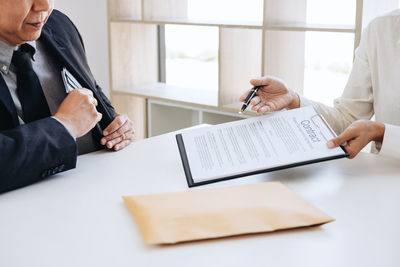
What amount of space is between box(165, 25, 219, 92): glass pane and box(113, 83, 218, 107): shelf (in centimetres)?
18

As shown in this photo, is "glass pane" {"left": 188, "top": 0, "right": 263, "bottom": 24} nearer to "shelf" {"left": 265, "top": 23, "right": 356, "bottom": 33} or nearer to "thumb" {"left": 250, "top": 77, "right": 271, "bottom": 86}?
"shelf" {"left": 265, "top": 23, "right": 356, "bottom": 33}

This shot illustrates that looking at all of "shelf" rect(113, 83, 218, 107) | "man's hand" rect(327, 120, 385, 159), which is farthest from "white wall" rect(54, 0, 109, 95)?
"man's hand" rect(327, 120, 385, 159)

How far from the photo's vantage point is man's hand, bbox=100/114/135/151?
4.95 feet

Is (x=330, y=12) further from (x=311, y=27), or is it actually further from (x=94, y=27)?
(x=94, y=27)

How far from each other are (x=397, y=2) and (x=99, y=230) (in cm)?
185

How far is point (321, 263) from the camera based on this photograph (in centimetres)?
82

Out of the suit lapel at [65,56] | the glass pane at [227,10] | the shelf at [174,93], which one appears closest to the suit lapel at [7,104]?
the suit lapel at [65,56]

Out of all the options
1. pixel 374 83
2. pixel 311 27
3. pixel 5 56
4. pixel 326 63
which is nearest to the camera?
pixel 5 56

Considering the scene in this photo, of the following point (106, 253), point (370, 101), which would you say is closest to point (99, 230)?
point (106, 253)

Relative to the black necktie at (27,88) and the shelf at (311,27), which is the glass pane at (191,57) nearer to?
the shelf at (311,27)

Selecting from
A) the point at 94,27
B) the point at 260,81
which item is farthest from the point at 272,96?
the point at 94,27

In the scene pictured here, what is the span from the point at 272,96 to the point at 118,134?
51 cm

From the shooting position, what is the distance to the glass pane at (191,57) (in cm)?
343

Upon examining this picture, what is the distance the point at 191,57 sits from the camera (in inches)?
139
